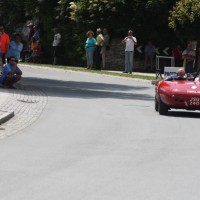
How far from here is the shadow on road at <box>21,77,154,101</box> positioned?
25469 millimetres

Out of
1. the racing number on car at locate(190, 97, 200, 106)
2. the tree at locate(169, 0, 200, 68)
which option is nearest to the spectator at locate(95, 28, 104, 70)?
the tree at locate(169, 0, 200, 68)

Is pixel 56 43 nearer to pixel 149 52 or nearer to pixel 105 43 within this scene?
pixel 105 43

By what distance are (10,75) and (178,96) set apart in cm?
735

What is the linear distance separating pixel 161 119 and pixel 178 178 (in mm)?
8382

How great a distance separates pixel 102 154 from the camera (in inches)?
504

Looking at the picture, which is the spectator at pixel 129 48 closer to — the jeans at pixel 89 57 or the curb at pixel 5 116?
the jeans at pixel 89 57

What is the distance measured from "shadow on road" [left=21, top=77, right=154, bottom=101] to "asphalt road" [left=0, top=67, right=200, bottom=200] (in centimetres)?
190

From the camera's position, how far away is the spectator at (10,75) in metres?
26.1

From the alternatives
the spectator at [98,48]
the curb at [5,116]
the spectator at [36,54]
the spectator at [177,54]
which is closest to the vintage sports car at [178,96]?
the curb at [5,116]

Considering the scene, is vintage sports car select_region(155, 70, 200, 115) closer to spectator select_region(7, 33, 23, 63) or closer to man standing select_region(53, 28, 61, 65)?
spectator select_region(7, 33, 23, 63)

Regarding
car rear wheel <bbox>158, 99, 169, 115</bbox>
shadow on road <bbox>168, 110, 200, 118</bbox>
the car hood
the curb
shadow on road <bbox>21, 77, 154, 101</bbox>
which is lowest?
shadow on road <bbox>21, 77, 154, 101</bbox>

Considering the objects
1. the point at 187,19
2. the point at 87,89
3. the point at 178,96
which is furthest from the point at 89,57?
the point at 178,96

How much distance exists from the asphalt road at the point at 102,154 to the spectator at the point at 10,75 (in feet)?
10.8

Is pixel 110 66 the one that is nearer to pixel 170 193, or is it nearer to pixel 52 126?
pixel 52 126
